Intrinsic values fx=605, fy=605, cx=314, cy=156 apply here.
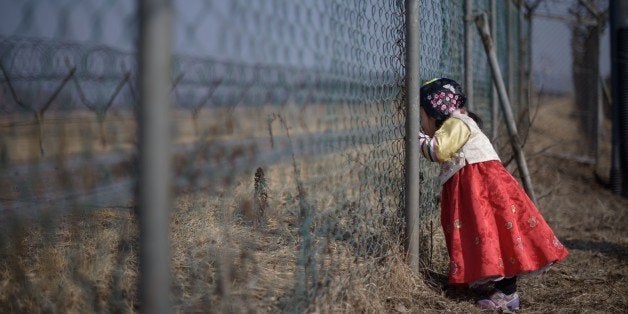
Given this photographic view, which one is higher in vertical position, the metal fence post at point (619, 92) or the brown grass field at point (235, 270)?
the metal fence post at point (619, 92)

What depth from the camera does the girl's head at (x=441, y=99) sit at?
113 inches

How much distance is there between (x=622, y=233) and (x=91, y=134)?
405 cm

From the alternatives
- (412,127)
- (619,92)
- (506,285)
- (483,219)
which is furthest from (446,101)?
(619,92)

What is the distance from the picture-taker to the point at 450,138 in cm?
272

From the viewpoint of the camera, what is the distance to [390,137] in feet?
9.36

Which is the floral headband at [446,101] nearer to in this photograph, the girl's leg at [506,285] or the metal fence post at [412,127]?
the metal fence post at [412,127]

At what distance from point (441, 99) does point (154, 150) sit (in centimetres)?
202

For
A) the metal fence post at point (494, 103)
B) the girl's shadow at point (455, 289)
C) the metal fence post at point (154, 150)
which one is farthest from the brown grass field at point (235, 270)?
the metal fence post at point (494, 103)

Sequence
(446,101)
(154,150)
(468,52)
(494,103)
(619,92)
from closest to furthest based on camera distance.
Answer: (154,150), (446,101), (468,52), (494,103), (619,92)

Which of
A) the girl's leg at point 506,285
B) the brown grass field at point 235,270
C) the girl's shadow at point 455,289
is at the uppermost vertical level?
the brown grass field at point 235,270

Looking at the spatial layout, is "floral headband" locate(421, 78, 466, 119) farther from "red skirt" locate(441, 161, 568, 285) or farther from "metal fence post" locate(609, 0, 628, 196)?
"metal fence post" locate(609, 0, 628, 196)

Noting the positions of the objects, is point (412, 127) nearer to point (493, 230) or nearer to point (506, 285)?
point (493, 230)

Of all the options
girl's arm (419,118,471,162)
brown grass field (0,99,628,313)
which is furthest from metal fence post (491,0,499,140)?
girl's arm (419,118,471,162)

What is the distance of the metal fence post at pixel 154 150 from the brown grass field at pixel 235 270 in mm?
433
